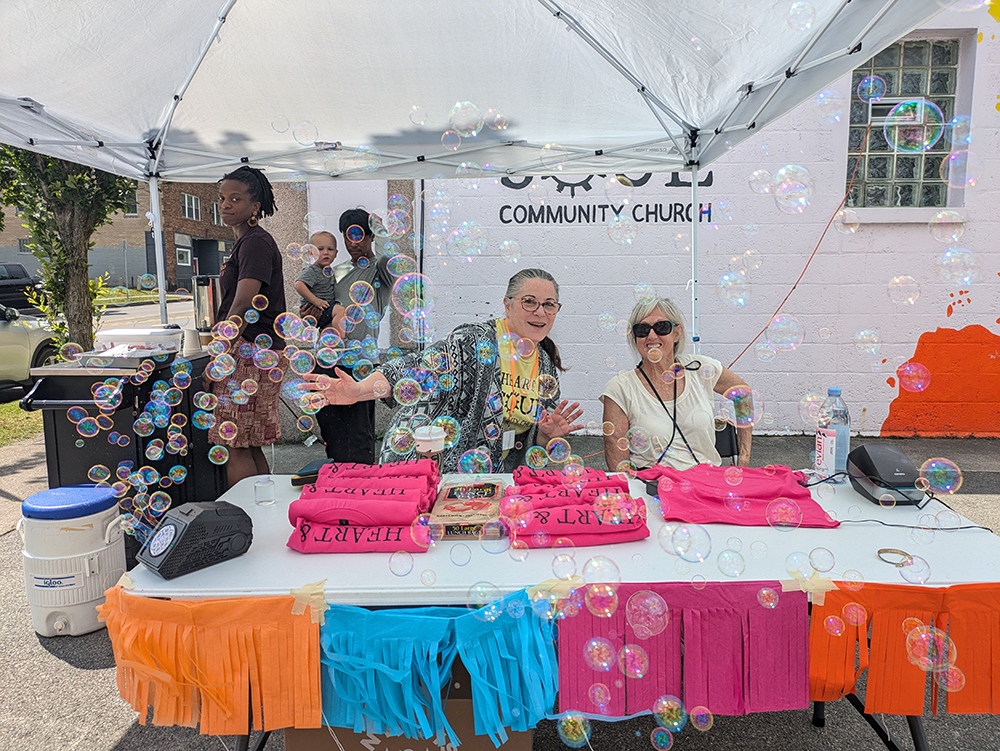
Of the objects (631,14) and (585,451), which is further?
(585,451)

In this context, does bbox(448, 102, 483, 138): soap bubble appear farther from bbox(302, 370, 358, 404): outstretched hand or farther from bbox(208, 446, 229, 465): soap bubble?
bbox(208, 446, 229, 465): soap bubble

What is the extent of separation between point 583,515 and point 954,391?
17.6 ft

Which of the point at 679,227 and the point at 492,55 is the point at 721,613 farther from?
Result: the point at 679,227

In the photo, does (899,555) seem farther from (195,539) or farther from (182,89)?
(182,89)

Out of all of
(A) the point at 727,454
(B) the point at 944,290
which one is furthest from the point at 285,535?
(B) the point at 944,290

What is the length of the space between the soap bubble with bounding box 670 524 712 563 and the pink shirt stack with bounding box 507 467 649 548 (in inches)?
3.5

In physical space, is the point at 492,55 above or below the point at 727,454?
above

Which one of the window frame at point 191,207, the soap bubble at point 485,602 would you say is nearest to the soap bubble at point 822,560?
the soap bubble at point 485,602

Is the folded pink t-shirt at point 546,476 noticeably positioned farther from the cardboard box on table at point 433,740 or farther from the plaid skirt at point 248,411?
the plaid skirt at point 248,411

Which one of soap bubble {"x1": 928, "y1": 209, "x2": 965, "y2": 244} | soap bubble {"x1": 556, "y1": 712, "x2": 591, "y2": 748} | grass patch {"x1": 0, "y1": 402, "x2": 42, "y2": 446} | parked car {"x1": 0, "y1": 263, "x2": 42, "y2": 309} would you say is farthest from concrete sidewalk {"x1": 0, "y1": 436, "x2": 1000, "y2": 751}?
parked car {"x1": 0, "y1": 263, "x2": 42, "y2": 309}

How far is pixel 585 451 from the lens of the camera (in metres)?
5.28

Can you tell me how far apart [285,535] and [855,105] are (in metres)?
5.90

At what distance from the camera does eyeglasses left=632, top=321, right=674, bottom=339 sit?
2565 mm

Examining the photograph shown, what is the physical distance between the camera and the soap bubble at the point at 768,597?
146 cm
